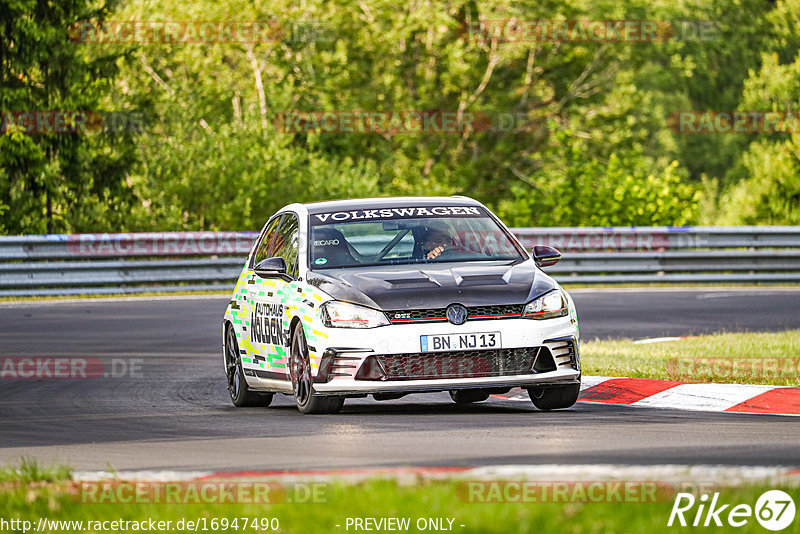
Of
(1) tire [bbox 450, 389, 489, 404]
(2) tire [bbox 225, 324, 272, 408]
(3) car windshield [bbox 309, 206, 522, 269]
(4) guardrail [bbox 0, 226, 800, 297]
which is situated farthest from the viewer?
(4) guardrail [bbox 0, 226, 800, 297]

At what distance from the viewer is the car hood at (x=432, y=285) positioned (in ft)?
34.5

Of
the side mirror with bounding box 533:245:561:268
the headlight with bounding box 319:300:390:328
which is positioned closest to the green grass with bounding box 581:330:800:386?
the side mirror with bounding box 533:245:561:268

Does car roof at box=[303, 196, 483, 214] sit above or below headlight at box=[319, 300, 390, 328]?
above

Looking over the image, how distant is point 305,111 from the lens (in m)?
48.7

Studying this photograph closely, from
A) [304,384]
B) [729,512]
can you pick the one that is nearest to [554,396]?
[304,384]

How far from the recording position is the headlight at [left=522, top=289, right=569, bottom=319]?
420 inches

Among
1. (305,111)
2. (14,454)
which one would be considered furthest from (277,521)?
(305,111)

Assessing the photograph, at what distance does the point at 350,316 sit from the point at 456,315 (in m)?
0.74

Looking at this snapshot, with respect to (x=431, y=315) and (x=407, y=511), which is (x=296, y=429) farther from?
(x=407, y=511)

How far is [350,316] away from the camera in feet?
34.8

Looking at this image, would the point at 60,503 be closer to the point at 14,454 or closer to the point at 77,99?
the point at 14,454

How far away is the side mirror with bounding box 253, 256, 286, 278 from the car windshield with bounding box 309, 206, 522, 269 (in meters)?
0.24

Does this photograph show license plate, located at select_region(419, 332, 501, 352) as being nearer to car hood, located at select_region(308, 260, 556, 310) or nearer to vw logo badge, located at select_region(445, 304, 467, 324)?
vw logo badge, located at select_region(445, 304, 467, 324)

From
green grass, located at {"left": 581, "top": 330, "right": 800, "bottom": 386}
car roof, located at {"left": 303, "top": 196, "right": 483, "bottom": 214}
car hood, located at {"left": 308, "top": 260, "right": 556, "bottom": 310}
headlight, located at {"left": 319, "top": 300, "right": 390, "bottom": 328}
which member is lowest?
green grass, located at {"left": 581, "top": 330, "right": 800, "bottom": 386}
